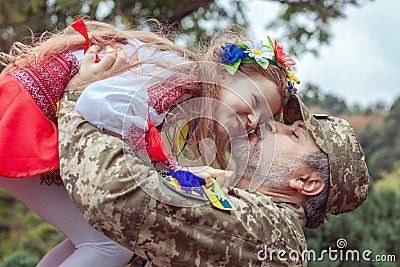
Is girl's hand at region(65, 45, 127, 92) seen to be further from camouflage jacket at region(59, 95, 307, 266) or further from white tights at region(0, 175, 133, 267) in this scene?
white tights at region(0, 175, 133, 267)

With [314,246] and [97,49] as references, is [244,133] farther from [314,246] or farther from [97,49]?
[314,246]

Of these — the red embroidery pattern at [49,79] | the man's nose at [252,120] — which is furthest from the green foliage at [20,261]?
the man's nose at [252,120]

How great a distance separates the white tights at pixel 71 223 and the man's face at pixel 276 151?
1.53ft

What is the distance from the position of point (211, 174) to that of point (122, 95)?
0.32m

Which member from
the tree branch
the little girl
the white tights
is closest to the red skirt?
the little girl

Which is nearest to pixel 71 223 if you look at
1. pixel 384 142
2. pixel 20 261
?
pixel 20 261

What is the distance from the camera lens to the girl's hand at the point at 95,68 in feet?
6.94

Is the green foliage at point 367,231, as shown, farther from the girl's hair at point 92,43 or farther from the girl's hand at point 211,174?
the girl's hand at point 211,174

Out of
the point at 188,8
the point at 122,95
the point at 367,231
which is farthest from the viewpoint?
the point at 188,8

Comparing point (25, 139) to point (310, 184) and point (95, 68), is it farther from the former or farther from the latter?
point (310, 184)

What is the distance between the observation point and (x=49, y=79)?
7.10ft

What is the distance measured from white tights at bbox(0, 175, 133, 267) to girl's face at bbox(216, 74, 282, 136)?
52 centimetres

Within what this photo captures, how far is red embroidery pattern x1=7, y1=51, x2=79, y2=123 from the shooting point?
2145 millimetres

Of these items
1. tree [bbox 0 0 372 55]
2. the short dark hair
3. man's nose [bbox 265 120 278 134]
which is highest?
man's nose [bbox 265 120 278 134]
